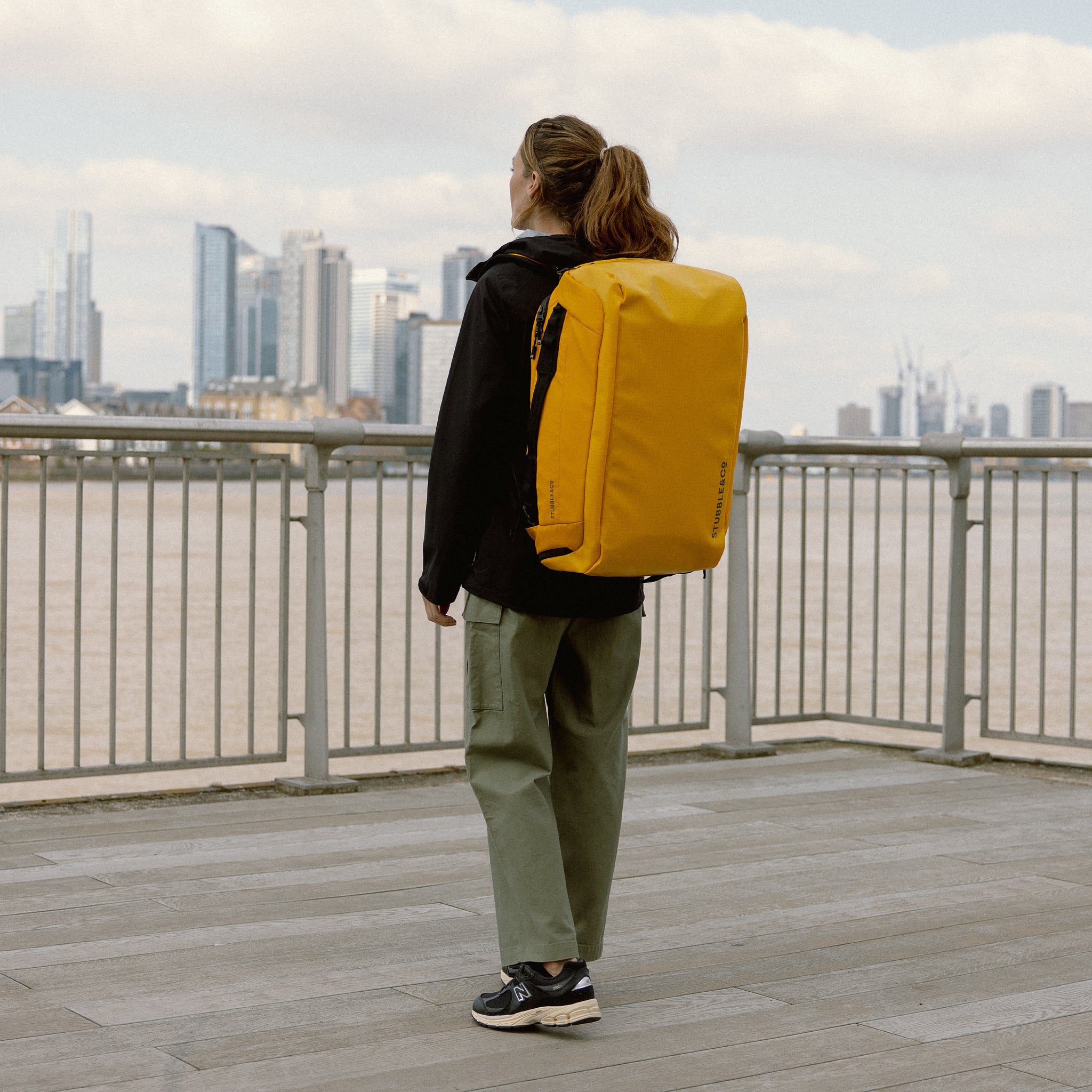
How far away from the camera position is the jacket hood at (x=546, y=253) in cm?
256

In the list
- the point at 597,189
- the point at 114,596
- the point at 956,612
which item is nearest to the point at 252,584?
the point at 114,596

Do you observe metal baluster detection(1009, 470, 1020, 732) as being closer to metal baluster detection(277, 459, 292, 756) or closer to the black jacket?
metal baluster detection(277, 459, 292, 756)

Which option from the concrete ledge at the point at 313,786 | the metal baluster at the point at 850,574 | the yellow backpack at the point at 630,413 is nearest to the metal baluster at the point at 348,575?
the concrete ledge at the point at 313,786

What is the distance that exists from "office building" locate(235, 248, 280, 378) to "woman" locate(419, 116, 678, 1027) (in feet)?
463

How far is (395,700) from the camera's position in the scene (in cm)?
1577

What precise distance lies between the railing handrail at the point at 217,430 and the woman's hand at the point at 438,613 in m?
1.82

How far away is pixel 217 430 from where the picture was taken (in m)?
4.38

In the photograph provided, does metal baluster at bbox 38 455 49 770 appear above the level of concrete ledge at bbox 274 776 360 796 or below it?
above

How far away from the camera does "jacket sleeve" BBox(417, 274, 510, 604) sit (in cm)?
254

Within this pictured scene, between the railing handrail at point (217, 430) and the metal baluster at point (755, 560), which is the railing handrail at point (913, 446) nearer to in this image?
the metal baluster at point (755, 560)

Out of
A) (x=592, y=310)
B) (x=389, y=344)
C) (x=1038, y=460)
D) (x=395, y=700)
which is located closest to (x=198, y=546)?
(x=395, y=700)

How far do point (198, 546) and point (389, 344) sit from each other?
80755 mm

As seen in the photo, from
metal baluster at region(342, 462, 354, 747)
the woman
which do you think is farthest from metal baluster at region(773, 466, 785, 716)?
the woman

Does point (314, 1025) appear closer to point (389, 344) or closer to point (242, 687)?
point (242, 687)
